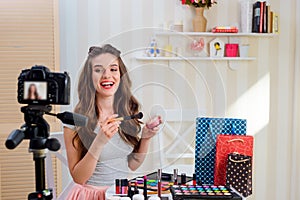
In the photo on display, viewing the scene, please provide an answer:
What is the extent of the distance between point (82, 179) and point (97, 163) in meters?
0.10

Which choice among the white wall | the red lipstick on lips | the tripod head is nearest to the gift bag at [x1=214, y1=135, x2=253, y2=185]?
the red lipstick on lips

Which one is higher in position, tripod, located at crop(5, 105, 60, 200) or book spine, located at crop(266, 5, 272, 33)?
book spine, located at crop(266, 5, 272, 33)

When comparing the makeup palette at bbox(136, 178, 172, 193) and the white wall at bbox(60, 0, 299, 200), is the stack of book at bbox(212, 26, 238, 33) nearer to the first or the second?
the white wall at bbox(60, 0, 299, 200)

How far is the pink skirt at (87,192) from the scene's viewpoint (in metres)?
1.77

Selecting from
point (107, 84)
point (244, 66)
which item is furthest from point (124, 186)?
point (244, 66)

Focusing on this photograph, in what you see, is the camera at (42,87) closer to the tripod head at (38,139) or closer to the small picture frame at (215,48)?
the tripod head at (38,139)

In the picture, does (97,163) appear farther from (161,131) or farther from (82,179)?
(161,131)

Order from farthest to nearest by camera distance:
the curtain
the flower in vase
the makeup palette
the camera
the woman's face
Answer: the curtain < the flower in vase < the makeup palette < the woman's face < the camera

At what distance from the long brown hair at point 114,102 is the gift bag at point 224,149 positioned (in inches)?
16.6

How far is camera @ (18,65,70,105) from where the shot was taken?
117 centimetres

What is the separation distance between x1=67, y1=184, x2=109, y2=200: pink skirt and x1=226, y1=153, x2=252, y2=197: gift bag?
0.50 metres

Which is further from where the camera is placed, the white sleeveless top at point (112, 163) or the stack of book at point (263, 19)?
the stack of book at point (263, 19)

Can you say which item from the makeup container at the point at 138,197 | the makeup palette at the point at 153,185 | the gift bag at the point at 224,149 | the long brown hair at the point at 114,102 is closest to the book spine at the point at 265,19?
the gift bag at the point at 224,149

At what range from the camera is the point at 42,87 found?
3.87 feet
